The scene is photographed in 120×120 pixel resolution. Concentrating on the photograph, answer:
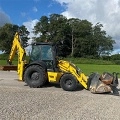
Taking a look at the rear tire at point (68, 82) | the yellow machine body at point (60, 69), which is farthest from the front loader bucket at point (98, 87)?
the rear tire at point (68, 82)

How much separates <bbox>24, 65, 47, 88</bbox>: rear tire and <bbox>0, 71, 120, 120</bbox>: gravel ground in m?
1.62

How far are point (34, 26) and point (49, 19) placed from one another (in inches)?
225

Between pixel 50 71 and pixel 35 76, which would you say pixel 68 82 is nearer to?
pixel 50 71

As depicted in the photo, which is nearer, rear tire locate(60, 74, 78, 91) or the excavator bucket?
the excavator bucket

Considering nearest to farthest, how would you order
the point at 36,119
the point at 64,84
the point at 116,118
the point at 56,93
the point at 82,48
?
the point at 36,119, the point at 116,118, the point at 56,93, the point at 64,84, the point at 82,48

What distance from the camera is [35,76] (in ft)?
47.1

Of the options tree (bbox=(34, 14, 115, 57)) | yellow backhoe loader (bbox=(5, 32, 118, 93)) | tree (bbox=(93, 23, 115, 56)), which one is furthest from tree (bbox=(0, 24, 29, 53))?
yellow backhoe loader (bbox=(5, 32, 118, 93))

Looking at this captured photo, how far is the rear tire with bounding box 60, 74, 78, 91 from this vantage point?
13.6m

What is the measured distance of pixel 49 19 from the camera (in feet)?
327

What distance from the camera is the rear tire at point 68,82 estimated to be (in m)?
13.6

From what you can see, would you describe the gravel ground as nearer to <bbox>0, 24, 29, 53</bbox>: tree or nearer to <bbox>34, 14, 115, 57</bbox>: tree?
<bbox>34, 14, 115, 57</bbox>: tree

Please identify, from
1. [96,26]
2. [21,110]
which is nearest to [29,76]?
[21,110]

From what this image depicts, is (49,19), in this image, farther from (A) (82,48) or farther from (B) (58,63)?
(B) (58,63)

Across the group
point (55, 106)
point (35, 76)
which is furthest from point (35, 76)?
point (55, 106)
